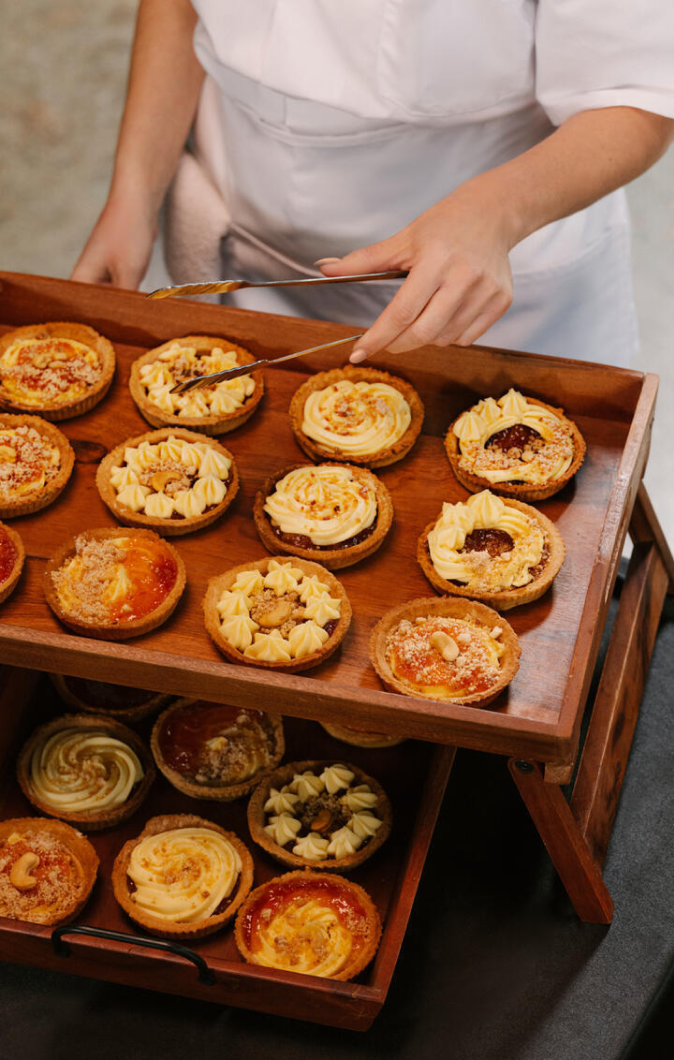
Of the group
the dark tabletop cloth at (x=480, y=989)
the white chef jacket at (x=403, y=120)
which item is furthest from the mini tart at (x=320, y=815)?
the white chef jacket at (x=403, y=120)

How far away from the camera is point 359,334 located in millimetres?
2357

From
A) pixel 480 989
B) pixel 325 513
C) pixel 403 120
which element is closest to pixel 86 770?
pixel 325 513

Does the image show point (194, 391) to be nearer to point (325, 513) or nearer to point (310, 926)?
point (325, 513)

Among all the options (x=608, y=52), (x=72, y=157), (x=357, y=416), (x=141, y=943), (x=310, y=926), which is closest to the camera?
(x=141, y=943)

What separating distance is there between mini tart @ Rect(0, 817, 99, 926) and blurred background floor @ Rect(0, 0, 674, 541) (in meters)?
3.34

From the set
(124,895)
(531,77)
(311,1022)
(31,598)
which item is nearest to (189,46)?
(531,77)

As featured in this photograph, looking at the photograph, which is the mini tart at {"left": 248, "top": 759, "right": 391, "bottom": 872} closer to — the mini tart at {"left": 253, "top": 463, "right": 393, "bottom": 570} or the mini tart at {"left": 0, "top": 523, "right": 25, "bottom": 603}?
the mini tart at {"left": 253, "top": 463, "right": 393, "bottom": 570}

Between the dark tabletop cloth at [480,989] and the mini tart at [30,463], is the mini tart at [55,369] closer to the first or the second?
the mini tart at [30,463]

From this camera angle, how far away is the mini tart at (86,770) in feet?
6.80

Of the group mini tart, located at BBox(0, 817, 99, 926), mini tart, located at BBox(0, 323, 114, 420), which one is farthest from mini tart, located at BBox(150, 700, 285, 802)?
mini tart, located at BBox(0, 323, 114, 420)

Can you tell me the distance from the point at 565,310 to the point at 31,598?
1623 millimetres

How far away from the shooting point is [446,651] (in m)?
1.89

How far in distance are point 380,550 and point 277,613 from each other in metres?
0.31

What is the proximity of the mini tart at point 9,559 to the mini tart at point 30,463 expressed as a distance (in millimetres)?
77
